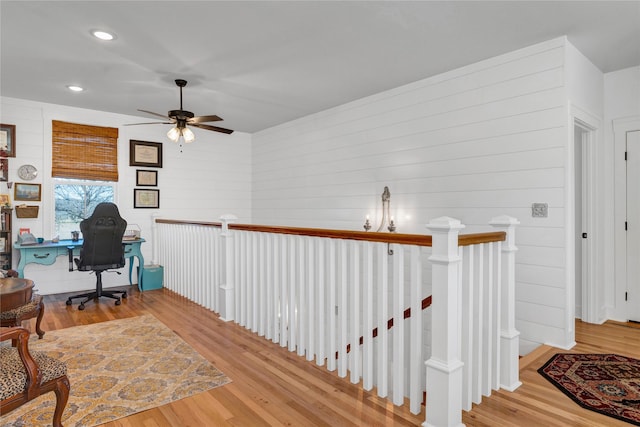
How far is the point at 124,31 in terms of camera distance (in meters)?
3.15

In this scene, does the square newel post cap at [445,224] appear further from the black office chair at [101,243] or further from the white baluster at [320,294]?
the black office chair at [101,243]

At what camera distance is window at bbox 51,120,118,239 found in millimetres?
5230

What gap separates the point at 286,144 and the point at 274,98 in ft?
4.81

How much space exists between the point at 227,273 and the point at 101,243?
187 centimetres

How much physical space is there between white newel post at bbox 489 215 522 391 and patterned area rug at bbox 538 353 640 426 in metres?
0.37

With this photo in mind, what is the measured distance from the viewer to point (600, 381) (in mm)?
2586

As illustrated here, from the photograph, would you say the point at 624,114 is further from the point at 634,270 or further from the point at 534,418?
the point at 534,418

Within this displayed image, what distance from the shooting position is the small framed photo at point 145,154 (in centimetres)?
582

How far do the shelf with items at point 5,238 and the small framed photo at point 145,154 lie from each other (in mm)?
1703

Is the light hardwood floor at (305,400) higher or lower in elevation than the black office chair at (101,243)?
lower

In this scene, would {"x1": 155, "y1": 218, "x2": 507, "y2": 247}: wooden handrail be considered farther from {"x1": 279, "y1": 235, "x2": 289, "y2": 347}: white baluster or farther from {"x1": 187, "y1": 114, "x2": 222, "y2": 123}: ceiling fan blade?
{"x1": 187, "y1": 114, "x2": 222, "y2": 123}: ceiling fan blade

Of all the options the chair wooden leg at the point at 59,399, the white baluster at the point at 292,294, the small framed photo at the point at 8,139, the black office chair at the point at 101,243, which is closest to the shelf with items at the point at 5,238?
the small framed photo at the point at 8,139

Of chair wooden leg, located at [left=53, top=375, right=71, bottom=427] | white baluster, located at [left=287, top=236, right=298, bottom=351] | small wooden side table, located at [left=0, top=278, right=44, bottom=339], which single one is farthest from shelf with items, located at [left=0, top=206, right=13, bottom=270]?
white baluster, located at [left=287, top=236, right=298, bottom=351]

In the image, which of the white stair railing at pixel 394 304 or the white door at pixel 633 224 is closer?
the white stair railing at pixel 394 304
